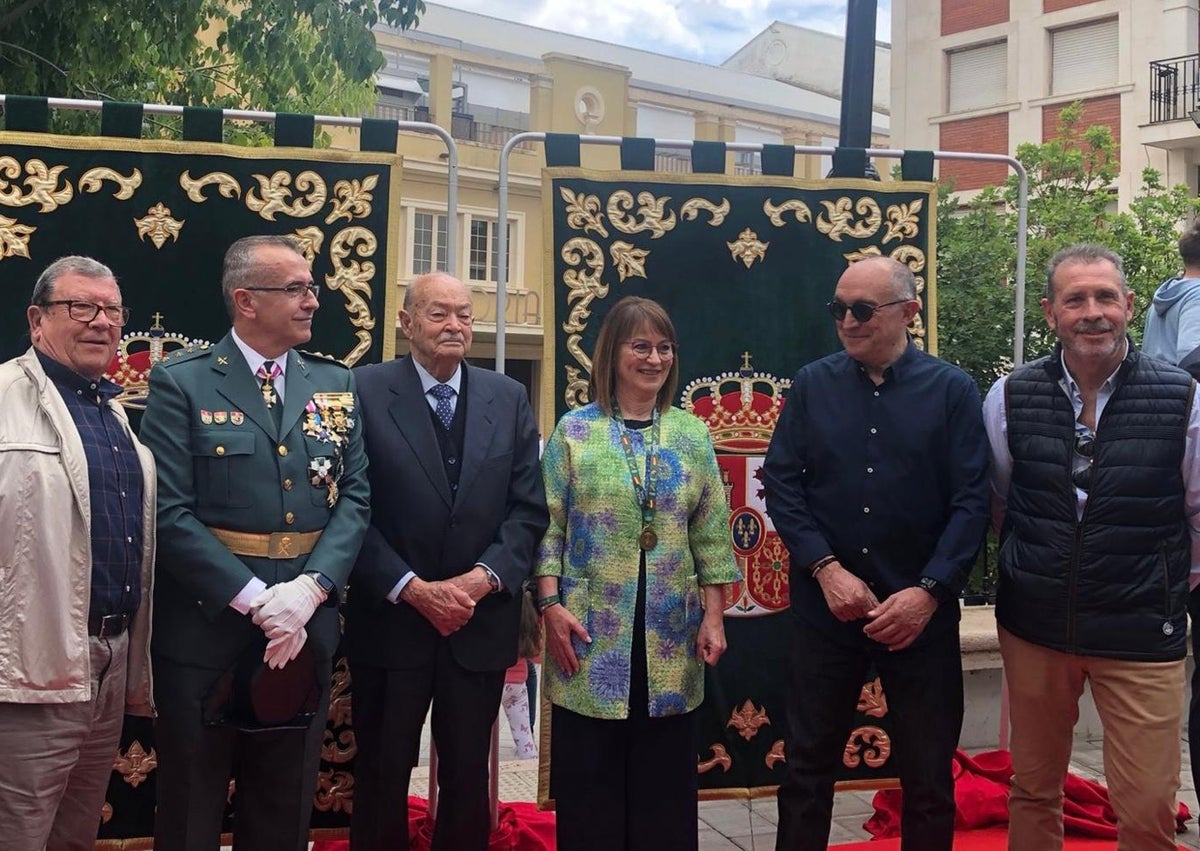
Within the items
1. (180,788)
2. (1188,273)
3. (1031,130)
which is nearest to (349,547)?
(180,788)

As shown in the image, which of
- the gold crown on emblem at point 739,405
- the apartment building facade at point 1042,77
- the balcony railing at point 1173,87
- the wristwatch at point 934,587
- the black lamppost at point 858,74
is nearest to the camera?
the wristwatch at point 934,587

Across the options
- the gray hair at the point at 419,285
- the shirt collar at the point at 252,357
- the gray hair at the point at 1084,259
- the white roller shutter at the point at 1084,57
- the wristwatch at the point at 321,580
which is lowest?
the wristwatch at the point at 321,580

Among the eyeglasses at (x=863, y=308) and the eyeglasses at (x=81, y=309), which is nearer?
the eyeglasses at (x=81, y=309)

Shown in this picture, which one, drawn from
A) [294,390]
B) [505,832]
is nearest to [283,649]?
[294,390]

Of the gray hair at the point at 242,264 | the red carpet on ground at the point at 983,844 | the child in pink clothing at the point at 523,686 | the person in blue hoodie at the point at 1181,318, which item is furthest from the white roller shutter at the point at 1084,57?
the gray hair at the point at 242,264

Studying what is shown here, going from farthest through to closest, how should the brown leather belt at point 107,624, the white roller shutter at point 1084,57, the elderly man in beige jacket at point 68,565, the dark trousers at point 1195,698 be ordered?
the white roller shutter at point 1084,57, the dark trousers at point 1195,698, the brown leather belt at point 107,624, the elderly man in beige jacket at point 68,565

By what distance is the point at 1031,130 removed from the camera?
19.7 m

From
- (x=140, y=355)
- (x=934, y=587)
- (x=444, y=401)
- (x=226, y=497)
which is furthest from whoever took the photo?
(x=140, y=355)

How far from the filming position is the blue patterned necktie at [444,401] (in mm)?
3582

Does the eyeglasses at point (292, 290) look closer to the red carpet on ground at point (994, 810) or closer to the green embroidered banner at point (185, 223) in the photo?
the green embroidered banner at point (185, 223)

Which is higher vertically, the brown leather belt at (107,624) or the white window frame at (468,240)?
the white window frame at (468,240)

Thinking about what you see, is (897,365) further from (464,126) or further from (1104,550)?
(464,126)

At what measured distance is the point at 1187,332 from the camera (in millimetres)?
4078

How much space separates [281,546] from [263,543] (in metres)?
0.04
